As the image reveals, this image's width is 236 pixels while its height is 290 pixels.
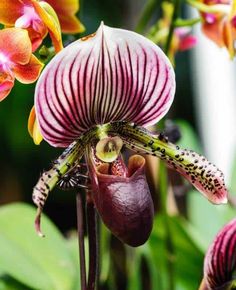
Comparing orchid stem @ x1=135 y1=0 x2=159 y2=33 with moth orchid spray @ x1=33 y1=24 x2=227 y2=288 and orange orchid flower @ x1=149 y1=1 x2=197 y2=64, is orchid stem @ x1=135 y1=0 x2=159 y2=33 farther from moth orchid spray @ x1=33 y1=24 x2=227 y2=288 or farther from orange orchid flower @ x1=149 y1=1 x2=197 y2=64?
moth orchid spray @ x1=33 y1=24 x2=227 y2=288

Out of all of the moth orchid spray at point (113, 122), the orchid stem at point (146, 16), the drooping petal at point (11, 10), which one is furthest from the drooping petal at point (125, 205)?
the orchid stem at point (146, 16)

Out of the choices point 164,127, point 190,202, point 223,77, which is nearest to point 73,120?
point 164,127

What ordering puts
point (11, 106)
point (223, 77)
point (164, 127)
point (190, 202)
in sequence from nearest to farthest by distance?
point (164, 127)
point (190, 202)
point (11, 106)
point (223, 77)

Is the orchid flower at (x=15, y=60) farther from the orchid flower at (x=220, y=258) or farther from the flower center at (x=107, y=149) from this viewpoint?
the orchid flower at (x=220, y=258)

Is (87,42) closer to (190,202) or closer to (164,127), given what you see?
(164,127)

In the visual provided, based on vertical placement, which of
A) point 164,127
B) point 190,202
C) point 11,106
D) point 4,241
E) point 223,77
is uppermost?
point 164,127

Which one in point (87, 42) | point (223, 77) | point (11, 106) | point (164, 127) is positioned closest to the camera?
point (87, 42)

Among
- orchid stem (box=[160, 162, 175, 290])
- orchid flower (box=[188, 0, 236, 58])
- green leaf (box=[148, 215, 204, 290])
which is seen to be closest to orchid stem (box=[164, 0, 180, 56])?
orchid flower (box=[188, 0, 236, 58])

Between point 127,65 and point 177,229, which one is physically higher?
point 127,65
